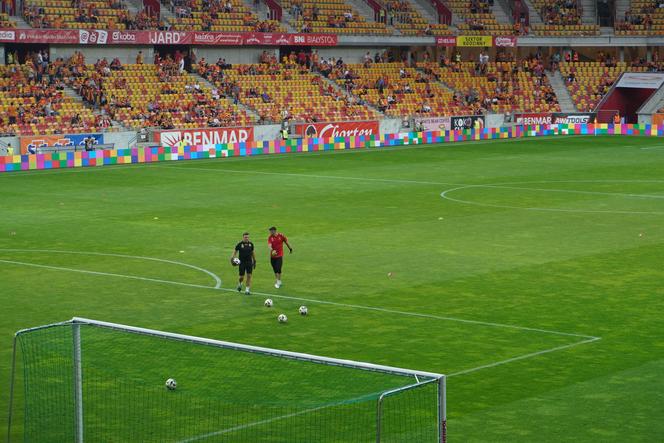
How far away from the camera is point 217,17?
74.8 metres

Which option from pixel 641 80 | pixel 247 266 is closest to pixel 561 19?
pixel 641 80

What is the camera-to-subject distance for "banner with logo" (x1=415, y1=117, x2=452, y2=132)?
2977 inches

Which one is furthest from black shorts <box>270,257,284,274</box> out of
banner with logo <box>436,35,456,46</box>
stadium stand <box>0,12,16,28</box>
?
banner with logo <box>436,35,456,46</box>

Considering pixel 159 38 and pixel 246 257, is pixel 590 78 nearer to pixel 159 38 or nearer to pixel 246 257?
pixel 159 38

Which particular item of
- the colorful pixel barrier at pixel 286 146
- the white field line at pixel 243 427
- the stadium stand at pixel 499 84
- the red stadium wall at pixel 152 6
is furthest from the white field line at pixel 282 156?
the white field line at pixel 243 427

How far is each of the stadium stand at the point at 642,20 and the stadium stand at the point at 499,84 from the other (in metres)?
7.42

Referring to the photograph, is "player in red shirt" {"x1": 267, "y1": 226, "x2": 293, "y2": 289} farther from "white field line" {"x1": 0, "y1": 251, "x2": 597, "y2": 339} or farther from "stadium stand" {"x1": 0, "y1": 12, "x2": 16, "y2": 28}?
"stadium stand" {"x1": 0, "y1": 12, "x2": 16, "y2": 28}

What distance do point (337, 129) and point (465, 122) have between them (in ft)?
39.9

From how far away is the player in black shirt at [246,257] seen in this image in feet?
81.2

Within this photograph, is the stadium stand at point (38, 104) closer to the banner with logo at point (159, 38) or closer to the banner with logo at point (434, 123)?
the banner with logo at point (159, 38)

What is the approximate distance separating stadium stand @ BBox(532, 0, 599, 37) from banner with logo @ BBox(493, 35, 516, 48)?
3684 millimetres

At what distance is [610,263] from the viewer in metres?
29.0

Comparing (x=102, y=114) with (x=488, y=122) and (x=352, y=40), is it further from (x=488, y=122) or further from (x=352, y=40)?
(x=488, y=122)

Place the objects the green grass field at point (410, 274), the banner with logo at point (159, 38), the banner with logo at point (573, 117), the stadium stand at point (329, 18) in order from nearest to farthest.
Answer: 1. the green grass field at point (410, 274)
2. the banner with logo at point (159, 38)
3. the stadium stand at point (329, 18)
4. the banner with logo at point (573, 117)
